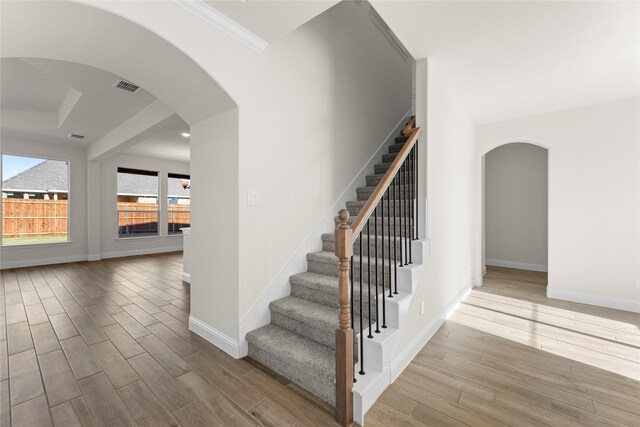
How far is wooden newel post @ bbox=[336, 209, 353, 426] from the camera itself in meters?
1.64

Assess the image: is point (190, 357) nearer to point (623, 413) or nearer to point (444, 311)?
point (444, 311)

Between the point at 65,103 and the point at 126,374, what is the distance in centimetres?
485

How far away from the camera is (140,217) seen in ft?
25.4

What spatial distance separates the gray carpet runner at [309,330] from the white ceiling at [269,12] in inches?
67.3

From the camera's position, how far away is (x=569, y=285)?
3887 millimetres

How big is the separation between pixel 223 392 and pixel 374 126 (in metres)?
3.68

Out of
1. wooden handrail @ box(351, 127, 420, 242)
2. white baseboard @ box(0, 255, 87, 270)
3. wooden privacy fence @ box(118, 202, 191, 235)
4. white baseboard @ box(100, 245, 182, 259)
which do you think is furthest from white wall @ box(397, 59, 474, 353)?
white baseboard @ box(0, 255, 87, 270)

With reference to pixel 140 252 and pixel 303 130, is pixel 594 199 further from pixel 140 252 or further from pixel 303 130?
pixel 140 252

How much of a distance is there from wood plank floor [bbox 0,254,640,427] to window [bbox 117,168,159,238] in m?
4.33

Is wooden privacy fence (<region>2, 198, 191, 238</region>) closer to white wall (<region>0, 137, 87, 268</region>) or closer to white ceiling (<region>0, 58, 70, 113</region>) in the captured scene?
white wall (<region>0, 137, 87, 268</region>)

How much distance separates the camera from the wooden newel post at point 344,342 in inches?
64.4

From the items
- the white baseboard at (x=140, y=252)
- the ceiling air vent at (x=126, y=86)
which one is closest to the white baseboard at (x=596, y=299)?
the ceiling air vent at (x=126, y=86)

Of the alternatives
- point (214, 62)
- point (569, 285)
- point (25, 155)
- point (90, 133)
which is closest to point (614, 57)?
point (569, 285)

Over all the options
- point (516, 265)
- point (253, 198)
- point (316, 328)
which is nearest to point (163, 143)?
point (253, 198)
